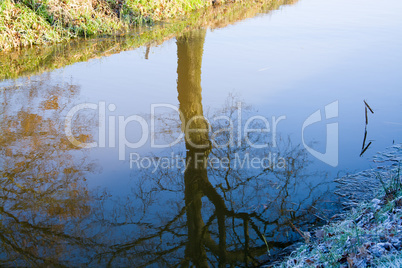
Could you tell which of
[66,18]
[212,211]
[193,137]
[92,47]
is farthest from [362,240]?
[66,18]

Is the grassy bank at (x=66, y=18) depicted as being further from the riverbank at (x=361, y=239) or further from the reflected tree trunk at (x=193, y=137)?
the riverbank at (x=361, y=239)

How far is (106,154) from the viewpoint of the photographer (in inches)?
245

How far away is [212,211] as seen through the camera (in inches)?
200

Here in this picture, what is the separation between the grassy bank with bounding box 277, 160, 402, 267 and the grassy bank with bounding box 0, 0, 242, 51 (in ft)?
30.6

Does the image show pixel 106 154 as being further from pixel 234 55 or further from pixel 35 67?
pixel 234 55

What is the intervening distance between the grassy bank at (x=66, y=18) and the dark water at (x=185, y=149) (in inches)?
79.5

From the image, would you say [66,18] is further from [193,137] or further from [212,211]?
[212,211]

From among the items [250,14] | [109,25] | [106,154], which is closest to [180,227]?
[106,154]

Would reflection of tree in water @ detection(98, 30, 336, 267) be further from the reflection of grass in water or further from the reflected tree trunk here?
the reflection of grass in water

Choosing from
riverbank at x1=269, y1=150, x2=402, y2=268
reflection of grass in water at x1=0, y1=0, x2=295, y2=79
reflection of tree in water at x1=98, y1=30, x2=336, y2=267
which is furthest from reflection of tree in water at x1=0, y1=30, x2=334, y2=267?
reflection of grass in water at x1=0, y1=0, x2=295, y2=79

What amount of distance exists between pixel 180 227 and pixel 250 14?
13.8m

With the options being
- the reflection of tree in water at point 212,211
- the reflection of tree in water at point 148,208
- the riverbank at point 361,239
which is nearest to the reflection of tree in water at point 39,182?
the reflection of tree in water at point 148,208

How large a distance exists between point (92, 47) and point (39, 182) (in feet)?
21.8

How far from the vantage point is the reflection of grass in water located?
973 centimetres
